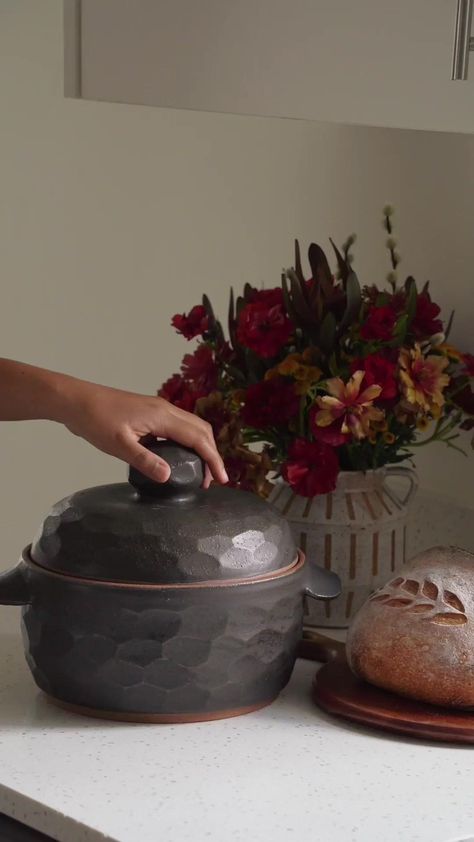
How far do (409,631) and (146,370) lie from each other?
4.65 ft

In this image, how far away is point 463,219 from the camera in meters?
1.67

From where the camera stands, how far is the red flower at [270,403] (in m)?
1.44

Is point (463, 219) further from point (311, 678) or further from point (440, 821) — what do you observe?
point (440, 821)

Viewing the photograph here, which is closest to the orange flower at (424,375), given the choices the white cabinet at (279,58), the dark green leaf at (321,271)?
the dark green leaf at (321,271)

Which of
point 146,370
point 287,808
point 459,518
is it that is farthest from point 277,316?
point 146,370

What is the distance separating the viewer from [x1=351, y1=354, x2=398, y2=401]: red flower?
1.40 meters

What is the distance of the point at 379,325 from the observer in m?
1.42

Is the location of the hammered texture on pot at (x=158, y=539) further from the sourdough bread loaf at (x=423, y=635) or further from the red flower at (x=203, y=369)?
the red flower at (x=203, y=369)

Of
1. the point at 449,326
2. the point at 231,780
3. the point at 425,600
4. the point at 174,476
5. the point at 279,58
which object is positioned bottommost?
the point at 231,780

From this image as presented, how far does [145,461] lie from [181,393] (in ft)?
1.15

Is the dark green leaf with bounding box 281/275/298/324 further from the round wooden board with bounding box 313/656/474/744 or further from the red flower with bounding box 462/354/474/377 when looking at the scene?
the round wooden board with bounding box 313/656/474/744

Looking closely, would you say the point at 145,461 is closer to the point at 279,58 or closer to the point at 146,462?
the point at 146,462

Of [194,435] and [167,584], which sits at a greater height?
[194,435]

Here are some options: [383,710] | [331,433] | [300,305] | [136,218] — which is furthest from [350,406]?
[136,218]
